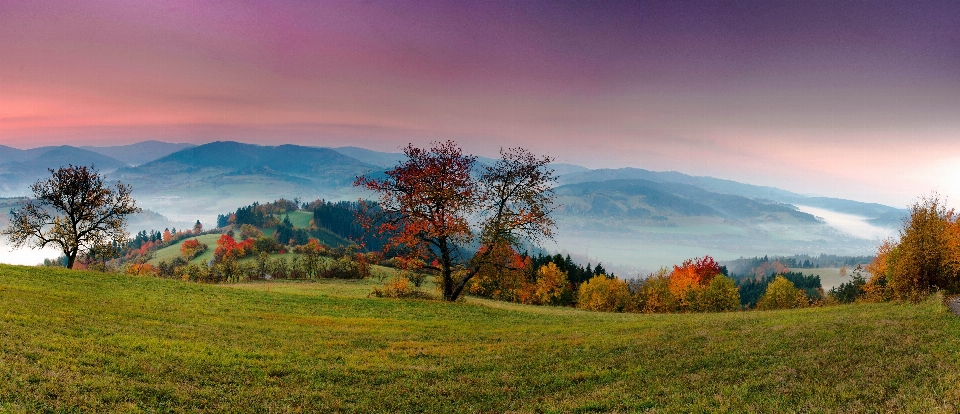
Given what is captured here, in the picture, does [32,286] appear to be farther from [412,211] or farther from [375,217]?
[412,211]

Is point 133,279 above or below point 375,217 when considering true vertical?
below

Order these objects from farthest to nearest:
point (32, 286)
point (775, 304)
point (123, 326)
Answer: point (775, 304), point (32, 286), point (123, 326)

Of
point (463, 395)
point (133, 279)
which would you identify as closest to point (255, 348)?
point (463, 395)

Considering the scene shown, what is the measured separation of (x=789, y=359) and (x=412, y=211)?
2990 centimetres

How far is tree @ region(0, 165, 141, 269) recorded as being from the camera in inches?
2032

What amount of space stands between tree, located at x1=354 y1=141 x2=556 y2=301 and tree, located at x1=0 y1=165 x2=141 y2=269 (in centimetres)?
3821

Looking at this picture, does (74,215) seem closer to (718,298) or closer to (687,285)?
(687,285)

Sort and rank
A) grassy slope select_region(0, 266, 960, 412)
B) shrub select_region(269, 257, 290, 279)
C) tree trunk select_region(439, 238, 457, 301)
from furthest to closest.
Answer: shrub select_region(269, 257, 290, 279)
tree trunk select_region(439, 238, 457, 301)
grassy slope select_region(0, 266, 960, 412)

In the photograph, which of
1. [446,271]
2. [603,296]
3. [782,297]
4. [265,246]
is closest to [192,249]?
[265,246]

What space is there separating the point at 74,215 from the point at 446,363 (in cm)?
5974

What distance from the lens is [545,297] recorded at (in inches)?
3784

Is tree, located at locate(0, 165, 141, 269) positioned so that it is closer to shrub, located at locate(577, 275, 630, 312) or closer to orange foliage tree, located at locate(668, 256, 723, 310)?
shrub, located at locate(577, 275, 630, 312)

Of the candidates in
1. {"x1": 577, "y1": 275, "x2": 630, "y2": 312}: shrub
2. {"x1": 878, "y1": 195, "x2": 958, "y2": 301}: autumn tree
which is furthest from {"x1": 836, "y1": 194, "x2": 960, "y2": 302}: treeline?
{"x1": 577, "y1": 275, "x2": 630, "y2": 312}: shrub

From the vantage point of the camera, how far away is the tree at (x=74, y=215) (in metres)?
51.6
